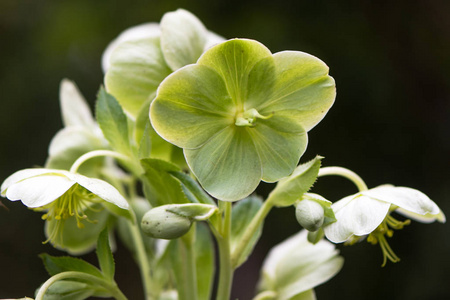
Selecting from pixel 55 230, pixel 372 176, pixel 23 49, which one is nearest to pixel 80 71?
pixel 23 49

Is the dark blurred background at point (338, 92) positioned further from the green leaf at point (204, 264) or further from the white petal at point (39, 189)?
the white petal at point (39, 189)

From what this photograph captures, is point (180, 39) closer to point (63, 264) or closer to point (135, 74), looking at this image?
point (135, 74)

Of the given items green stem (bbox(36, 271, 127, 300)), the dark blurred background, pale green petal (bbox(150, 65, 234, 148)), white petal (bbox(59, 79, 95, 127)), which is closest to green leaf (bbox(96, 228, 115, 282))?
green stem (bbox(36, 271, 127, 300))

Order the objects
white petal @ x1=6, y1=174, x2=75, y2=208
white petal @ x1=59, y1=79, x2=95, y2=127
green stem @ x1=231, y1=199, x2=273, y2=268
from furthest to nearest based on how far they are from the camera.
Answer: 1. white petal @ x1=59, y1=79, x2=95, y2=127
2. green stem @ x1=231, y1=199, x2=273, y2=268
3. white petal @ x1=6, y1=174, x2=75, y2=208

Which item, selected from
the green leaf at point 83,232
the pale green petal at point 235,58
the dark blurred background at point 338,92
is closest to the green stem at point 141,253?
the green leaf at point 83,232

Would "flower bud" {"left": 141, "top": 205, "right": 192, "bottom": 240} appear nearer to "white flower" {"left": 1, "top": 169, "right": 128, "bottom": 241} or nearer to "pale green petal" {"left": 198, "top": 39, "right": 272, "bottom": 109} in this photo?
"white flower" {"left": 1, "top": 169, "right": 128, "bottom": 241}

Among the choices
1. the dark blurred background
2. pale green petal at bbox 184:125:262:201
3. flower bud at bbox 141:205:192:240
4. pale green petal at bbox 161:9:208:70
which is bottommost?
the dark blurred background
